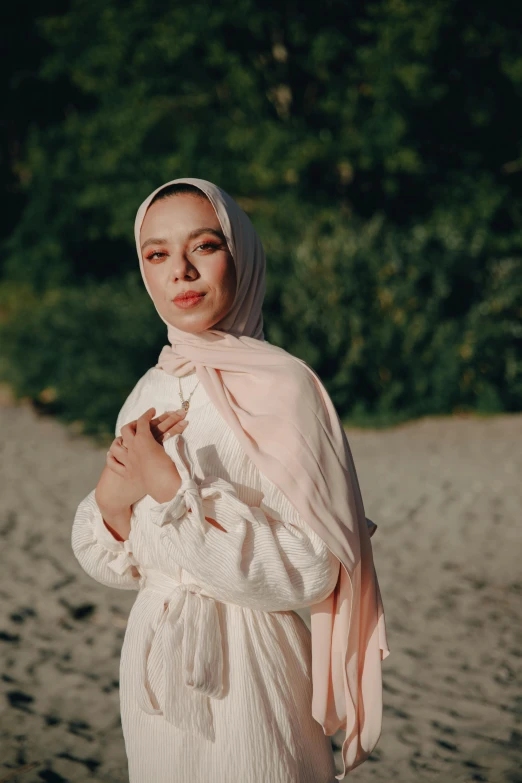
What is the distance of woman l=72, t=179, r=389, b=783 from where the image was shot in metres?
1.80

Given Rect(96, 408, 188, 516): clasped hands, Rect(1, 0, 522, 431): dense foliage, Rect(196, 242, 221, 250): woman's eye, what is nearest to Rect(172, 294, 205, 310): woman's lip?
Rect(196, 242, 221, 250): woman's eye

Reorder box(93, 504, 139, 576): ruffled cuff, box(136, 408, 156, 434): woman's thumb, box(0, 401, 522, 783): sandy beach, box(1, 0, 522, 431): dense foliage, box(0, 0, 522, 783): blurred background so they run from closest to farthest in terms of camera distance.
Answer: box(136, 408, 156, 434): woman's thumb → box(93, 504, 139, 576): ruffled cuff → box(0, 401, 522, 783): sandy beach → box(0, 0, 522, 783): blurred background → box(1, 0, 522, 431): dense foliage

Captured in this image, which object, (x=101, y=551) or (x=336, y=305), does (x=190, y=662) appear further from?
(x=336, y=305)

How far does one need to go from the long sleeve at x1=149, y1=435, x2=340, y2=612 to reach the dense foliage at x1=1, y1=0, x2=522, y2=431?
26.9 feet

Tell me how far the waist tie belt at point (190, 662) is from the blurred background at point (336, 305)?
2105 mm

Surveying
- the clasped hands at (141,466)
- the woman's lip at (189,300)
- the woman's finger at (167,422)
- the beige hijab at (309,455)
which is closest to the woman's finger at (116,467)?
the clasped hands at (141,466)

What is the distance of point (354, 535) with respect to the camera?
1877 mm

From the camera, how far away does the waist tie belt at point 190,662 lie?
182 centimetres

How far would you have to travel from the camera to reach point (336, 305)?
10.1m

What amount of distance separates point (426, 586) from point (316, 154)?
Result: 7.93m

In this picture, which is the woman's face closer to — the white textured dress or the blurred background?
the white textured dress

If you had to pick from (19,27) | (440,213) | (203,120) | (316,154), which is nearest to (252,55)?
(203,120)

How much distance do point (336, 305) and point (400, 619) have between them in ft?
17.5

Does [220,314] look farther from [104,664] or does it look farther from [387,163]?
[387,163]
